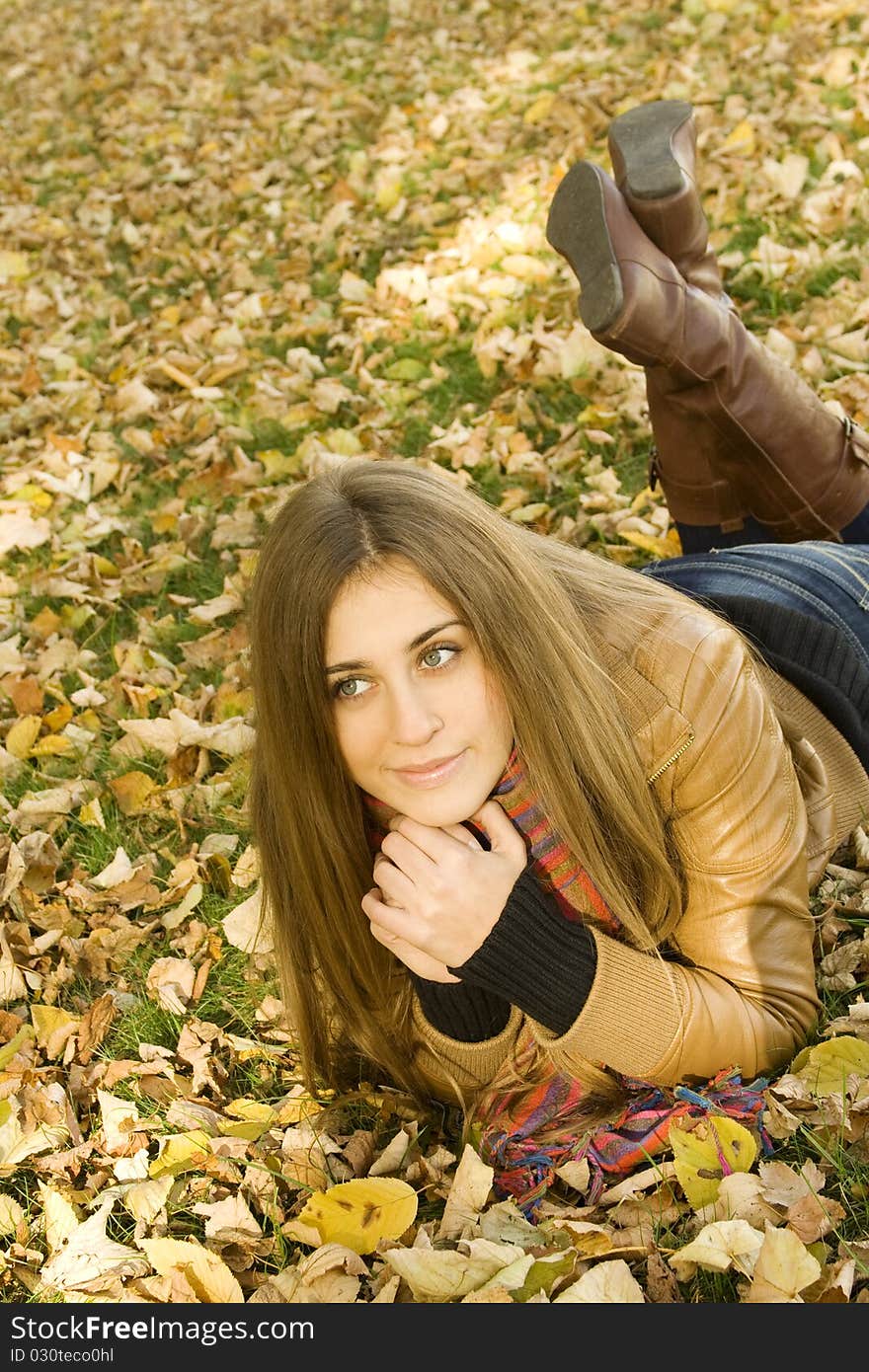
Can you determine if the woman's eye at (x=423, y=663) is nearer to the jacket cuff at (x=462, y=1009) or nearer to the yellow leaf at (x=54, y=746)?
the jacket cuff at (x=462, y=1009)

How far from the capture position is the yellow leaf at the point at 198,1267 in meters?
2.01

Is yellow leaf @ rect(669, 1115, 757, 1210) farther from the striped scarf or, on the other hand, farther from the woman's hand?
the woman's hand

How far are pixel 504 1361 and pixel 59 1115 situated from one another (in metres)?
1.06

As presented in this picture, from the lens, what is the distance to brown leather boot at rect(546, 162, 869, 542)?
2822mm

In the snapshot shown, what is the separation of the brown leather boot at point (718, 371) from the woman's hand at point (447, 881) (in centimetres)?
123

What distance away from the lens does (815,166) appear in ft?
15.4

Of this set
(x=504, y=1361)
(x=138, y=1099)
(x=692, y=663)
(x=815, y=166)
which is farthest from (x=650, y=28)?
(x=504, y=1361)

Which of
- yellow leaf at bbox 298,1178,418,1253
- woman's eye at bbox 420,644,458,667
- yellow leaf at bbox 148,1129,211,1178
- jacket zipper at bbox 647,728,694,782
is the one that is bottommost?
yellow leaf at bbox 148,1129,211,1178

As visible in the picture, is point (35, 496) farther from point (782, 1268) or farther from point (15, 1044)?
point (782, 1268)

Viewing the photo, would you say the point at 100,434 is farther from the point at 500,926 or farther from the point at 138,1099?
the point at 500,926

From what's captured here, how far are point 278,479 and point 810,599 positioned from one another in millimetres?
2172

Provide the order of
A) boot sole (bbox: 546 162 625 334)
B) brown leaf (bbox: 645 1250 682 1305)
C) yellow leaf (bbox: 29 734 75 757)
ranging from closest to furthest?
brown leaf (bbox: 645 1250 682 1305) < boot sole (bbox: 546 162 625 334) < yellow leaf (bbox: 29 734 75 757)

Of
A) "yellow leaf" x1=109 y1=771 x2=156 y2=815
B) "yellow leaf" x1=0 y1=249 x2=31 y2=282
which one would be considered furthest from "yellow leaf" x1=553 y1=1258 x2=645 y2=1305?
"yellow leaf" x1=0 y1=249 x2=31 y2=282

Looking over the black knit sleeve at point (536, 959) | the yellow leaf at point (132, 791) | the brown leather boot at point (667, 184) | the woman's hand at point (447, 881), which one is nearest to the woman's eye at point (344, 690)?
the woman's hand at point (447, 881)
